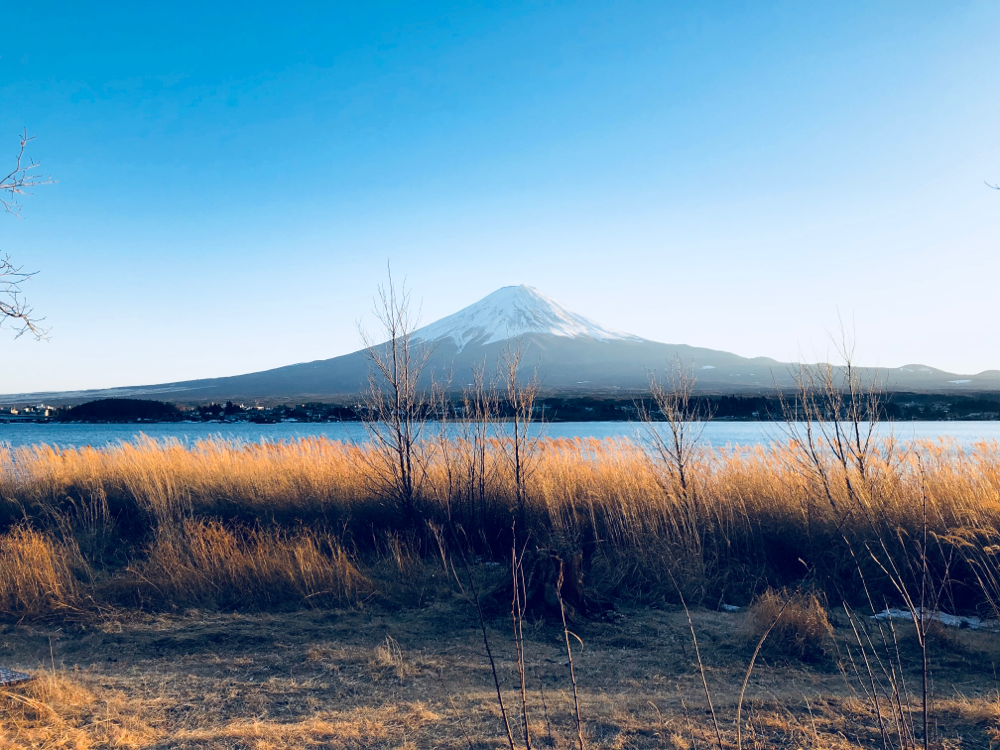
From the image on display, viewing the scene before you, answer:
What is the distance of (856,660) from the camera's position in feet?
14.8

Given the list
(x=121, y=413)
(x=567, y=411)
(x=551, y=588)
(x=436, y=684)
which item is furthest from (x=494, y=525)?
(x=121, y=413)

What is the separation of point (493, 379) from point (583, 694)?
6.12 m

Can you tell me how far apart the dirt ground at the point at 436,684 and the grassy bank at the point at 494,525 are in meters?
0.52

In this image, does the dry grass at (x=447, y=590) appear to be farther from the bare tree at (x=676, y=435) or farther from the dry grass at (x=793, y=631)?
the bare tree at (x=676, y=435)

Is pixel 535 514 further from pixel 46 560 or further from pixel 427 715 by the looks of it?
pixel 46 560

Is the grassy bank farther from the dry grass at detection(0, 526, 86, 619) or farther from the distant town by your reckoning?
the distant town

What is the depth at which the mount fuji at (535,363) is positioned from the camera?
307 feet

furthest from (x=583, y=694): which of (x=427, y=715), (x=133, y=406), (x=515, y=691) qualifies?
(x=133, y=406)

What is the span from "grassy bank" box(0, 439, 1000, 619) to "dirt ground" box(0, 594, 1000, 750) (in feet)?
1.69

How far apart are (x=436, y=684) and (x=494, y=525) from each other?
12.8 feet

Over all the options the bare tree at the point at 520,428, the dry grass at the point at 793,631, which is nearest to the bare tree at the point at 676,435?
the bare tree at the point at 520,428

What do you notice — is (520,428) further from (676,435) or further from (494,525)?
(676,435)

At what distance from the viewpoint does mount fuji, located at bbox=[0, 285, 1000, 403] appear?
93500 mm

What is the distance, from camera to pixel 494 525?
7914 millimetres
